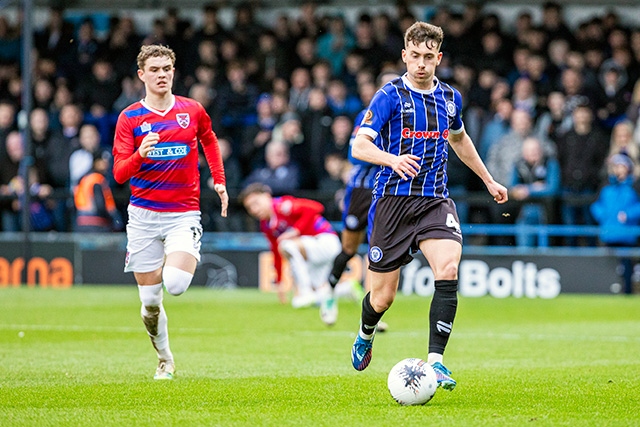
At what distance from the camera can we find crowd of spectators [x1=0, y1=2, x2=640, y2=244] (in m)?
17.1

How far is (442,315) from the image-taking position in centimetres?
684

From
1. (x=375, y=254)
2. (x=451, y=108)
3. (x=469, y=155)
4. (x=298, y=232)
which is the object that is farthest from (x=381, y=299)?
(x=298, y=232)

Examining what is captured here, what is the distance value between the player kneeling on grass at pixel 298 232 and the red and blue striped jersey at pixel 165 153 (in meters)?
5.83

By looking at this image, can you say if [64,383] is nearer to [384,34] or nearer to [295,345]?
[295,345]

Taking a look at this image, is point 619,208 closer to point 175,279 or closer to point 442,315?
point 175,279

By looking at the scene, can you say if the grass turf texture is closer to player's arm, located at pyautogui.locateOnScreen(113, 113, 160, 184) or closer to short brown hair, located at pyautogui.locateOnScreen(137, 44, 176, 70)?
player's arm, located at pyautogui.locateOnScreen(113, 113, 160, 184)

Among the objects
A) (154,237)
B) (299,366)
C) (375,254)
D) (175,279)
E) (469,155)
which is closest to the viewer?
(375,254)

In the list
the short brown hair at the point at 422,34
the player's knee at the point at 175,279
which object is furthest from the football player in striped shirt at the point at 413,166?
the player's knee at the point at 175,279

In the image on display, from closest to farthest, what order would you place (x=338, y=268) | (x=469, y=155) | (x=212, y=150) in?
(x=469, y=155)
(x=212, y=150)
(x=338, y=268)

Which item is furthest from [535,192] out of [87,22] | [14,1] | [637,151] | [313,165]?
[14,1]

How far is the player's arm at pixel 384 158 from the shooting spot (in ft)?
22.1

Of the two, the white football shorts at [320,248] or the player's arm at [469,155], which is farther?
the white football shorts at [320,248]

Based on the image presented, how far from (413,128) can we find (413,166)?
12.7 inches

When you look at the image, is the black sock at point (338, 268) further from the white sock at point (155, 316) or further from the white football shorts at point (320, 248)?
the white sock at point (155, 316)
